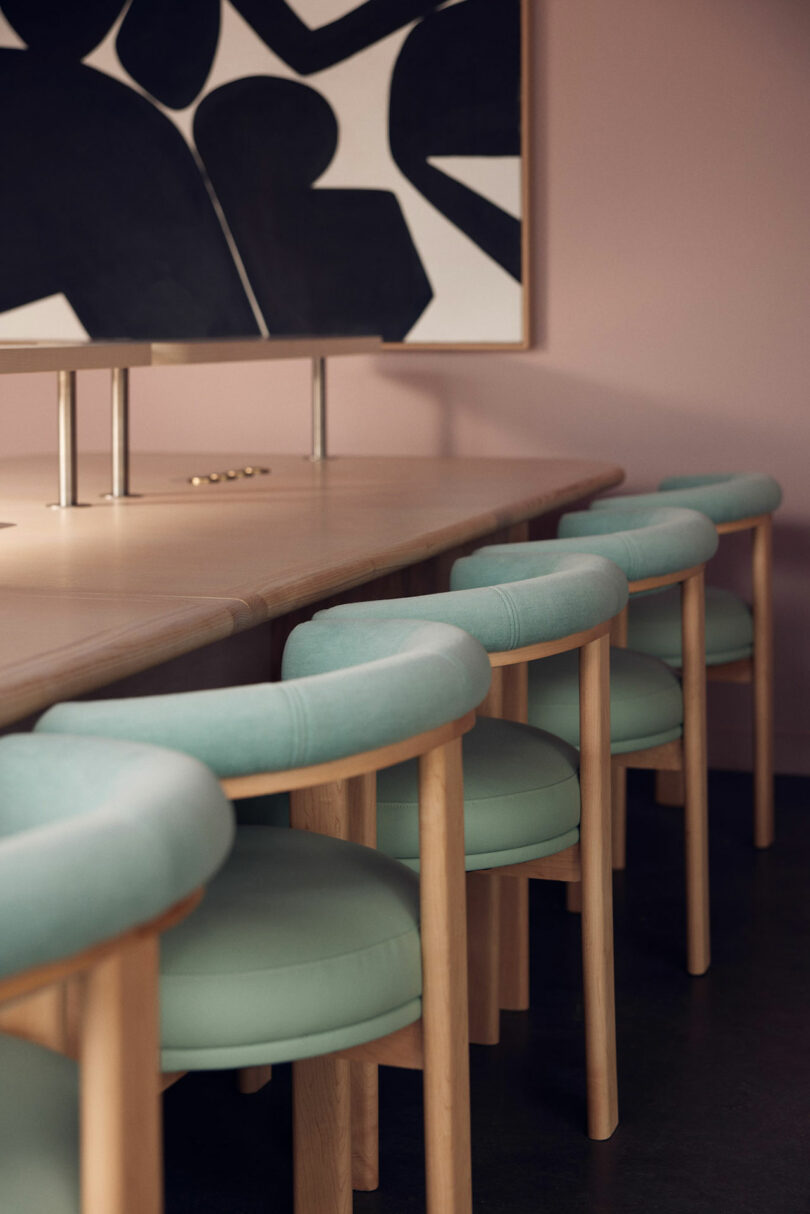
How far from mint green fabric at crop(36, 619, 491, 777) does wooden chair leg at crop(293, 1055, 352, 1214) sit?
23.8 inches

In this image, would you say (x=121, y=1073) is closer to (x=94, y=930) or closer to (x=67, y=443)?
(x=94, y=930)

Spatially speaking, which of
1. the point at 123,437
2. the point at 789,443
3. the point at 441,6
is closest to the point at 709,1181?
the point at 123,437

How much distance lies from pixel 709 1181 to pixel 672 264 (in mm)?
2369

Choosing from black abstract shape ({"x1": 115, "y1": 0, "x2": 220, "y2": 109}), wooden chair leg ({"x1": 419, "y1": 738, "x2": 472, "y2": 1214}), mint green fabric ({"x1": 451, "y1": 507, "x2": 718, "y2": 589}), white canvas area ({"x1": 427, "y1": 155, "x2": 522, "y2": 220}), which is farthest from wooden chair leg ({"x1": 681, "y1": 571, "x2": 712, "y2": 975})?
black abstract shape ({"x1": 115, "y1": 0, "x2": 220, "y2": 109})

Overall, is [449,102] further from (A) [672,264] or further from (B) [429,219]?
(A) [672,264]

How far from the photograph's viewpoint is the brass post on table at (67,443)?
2.46m

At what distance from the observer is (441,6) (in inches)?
143

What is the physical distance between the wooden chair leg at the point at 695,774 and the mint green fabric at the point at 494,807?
0.58 m

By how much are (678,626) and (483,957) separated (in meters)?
0.92

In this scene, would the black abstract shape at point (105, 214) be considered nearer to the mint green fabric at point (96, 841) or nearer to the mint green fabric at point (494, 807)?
the mint green fabric at point (494, 807)

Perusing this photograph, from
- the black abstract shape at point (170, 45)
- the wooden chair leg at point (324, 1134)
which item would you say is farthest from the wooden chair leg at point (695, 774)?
the black abstract shape at point (170, 45)

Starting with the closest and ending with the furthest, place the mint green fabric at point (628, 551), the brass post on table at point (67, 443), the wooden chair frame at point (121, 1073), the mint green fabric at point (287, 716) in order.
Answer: the wooden chair frame at point (121, 1073) < the mint green fabric at point (287, 716) < the mint green fabric at point (628, 551) < the brass post on table at point (67, 443)

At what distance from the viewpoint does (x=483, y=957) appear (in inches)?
87.7

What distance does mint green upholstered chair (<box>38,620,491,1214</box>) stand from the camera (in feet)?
3.96
